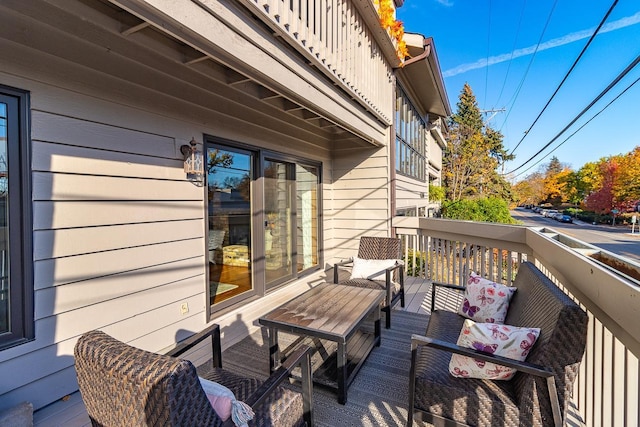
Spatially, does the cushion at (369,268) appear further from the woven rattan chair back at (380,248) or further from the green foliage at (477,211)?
the green foliage at (477,211)

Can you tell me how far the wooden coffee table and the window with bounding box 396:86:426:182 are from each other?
3468 millimetres

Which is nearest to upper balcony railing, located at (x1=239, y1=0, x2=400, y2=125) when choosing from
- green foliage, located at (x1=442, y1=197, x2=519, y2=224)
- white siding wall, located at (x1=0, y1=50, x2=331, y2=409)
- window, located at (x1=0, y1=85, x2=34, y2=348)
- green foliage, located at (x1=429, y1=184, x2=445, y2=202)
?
white siding wall, located at (x1=0, y1=50, x2=331, y2=409)

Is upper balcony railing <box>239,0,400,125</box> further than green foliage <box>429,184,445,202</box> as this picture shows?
No

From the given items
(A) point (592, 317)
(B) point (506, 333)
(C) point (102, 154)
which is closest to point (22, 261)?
(C) point (102, 154)

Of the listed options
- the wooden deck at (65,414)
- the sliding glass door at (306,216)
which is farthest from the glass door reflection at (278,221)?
the wooden deck at (65,414)

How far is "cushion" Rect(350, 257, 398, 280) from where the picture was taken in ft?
12.1

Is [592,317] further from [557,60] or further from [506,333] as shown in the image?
[557,60]

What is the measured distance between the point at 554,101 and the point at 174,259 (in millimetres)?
8549

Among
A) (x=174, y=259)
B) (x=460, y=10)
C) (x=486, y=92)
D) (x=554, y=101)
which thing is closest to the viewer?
(x=174, y=259)

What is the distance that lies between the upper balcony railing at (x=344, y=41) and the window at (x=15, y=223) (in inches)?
58.7

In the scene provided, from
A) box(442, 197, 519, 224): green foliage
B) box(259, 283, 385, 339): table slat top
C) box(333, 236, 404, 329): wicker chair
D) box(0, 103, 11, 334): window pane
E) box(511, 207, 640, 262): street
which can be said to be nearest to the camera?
box(0, 103, 11, 334): window pane

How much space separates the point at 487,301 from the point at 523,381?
0.86 meters

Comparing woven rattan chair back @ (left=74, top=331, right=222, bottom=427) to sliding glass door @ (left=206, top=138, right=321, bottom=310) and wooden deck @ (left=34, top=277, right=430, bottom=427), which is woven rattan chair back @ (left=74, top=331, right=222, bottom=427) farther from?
sliding glass door @ (left=206, top=138, right=321, bottom=310)

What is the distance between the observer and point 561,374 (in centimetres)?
140
